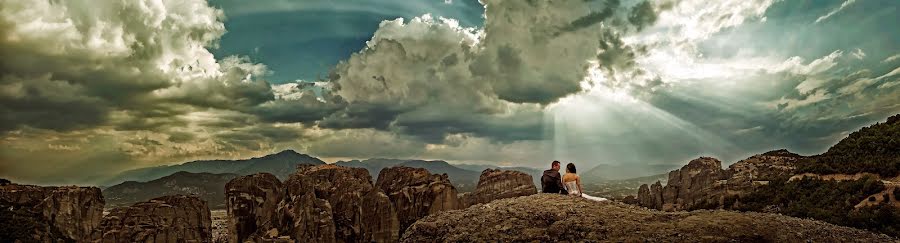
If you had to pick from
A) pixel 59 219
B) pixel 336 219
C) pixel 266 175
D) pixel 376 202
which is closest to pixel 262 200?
pixel 266 175

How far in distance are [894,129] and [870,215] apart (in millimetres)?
37215

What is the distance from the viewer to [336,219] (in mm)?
79875

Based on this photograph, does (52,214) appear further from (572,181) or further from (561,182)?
(572,181)

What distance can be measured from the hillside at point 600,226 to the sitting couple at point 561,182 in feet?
5.16

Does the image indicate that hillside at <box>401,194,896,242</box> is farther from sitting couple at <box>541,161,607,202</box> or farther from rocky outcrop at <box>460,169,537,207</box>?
rocky outcrop at <box>460,169,537,207</box>

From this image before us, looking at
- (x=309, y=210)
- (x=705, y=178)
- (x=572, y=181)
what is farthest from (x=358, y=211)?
(x=705, y=178)

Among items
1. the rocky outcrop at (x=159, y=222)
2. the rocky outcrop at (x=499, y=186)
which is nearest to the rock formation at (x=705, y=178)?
the rocky outcrop at (x=499, y=186)

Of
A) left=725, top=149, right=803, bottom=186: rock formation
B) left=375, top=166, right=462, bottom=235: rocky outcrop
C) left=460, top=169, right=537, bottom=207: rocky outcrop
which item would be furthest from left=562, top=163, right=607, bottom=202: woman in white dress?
left=725, top=149, right=803, bottom=186: rock formation

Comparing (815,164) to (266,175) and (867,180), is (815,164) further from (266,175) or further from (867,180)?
(266,175)

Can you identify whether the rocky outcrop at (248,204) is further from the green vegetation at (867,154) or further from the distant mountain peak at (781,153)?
the distant mountain peak at (781,153)

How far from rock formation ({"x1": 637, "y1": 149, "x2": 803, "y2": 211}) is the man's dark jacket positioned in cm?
7979

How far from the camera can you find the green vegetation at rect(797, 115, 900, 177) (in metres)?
56.3

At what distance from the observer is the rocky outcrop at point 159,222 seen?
232 ft

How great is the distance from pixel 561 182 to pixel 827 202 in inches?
1563
